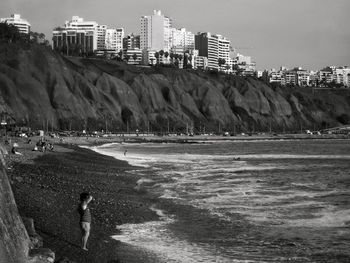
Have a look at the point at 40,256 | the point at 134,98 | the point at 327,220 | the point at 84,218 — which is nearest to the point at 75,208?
the point at 84,218

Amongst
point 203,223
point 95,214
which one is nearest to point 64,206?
point 95,214

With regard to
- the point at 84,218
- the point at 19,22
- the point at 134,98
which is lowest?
the point at 84,218

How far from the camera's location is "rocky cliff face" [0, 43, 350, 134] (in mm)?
100250

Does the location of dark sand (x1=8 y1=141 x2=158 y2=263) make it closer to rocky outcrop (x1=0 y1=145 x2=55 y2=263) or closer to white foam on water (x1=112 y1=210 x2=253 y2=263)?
white foam on water (x1=112 y1=210 x2=253 y2=263)

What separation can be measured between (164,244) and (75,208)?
368 centimetres

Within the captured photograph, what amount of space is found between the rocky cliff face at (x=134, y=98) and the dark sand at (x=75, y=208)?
161 ft

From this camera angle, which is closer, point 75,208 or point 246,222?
point 75,208

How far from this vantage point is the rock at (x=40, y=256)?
911cm

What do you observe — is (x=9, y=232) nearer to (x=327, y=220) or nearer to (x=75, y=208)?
(x=75, y=208)

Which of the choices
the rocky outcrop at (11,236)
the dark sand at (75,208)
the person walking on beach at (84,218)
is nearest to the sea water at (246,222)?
the dark sand at (75,208)

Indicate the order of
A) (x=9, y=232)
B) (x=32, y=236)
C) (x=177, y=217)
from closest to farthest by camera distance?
(x=9, y=232), (x=32, y=236), (x=177, y=217)

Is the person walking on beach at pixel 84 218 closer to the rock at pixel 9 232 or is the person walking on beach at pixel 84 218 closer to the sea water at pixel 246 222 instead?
the sea water at pixel 246 222

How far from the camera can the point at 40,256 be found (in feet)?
30.5

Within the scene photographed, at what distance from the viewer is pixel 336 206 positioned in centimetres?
2139
